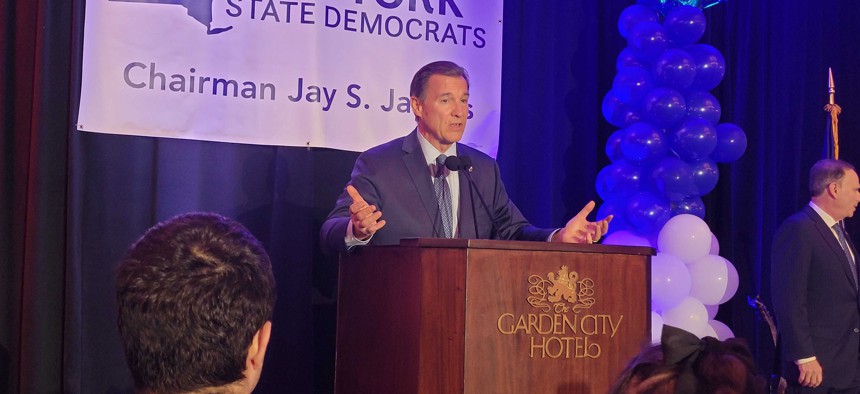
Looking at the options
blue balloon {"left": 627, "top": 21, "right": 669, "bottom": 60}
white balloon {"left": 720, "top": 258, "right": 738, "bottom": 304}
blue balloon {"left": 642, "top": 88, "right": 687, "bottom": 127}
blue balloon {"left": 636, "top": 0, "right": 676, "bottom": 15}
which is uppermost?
blue balloon {"left": 636, "top": 0, "right": 676, "bottom": 15}

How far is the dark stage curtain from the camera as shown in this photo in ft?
11.4

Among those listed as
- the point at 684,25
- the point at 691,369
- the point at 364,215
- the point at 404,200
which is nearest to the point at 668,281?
the point at 684,25

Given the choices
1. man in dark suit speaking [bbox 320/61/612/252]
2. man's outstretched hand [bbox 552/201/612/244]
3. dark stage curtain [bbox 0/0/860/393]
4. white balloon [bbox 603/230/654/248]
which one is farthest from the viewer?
white balloon [bbox 603/230/654/248]

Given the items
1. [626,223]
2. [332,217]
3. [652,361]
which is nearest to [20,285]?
[332,217]

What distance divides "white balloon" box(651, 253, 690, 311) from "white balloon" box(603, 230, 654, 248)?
4.7 inches

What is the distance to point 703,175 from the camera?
→ 4.13m

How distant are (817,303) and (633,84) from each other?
1407mm

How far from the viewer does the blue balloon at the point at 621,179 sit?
4.14 meters

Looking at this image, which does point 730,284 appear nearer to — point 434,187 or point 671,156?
point 671,156

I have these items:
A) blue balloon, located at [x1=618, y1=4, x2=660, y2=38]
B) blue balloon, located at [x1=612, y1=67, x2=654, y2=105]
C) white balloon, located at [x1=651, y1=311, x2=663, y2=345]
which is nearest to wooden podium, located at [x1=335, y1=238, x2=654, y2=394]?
white balloon, located at [x1=651, y1=311, x2=663, y2=345]

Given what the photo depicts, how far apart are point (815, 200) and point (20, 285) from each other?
3816 millimetres

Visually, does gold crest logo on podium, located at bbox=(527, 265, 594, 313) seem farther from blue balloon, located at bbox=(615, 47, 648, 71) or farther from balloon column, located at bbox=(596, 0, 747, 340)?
blue balloon, located at bbox=(615, 47, 648, 71)

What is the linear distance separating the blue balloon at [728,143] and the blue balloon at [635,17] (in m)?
0.68

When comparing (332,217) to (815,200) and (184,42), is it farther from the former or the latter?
(815,200)
